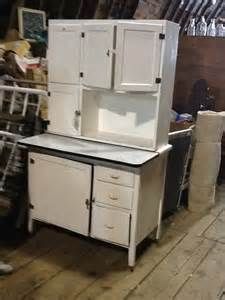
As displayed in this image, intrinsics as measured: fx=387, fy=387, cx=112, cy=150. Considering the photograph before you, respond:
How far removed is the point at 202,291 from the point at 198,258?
397 millimetres

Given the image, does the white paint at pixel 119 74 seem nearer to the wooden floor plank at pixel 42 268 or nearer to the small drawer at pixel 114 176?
the small drawer at pixel 114 176

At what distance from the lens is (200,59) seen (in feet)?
14.3

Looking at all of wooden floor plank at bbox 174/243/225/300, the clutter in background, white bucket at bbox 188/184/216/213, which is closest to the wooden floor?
wooden floor plank at bbox 174/243/225/300

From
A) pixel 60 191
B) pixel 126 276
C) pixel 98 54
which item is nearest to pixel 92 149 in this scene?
pixel 60 191

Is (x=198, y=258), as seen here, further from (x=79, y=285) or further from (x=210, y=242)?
(x=79, y=285)

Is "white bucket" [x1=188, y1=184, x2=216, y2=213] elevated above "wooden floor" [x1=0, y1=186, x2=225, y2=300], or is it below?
above

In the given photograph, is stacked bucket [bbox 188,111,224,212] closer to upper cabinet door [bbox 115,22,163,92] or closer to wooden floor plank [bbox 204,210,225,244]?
wooden floor plank [bbox 204,210,225,244]

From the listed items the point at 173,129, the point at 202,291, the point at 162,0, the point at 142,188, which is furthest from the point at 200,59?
the point at 202,291

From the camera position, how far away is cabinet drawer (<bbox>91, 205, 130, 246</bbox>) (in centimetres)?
252

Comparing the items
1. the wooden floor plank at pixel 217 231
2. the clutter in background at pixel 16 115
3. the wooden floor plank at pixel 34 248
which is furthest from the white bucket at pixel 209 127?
the wooden floor plank at pixel 34 248

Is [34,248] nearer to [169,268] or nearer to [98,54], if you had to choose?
[169,268]

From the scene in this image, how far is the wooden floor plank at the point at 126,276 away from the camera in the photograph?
231cm

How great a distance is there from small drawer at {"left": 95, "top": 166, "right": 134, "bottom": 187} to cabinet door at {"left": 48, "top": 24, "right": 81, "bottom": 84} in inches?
27.6

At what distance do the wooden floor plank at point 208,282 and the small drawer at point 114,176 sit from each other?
0.73 meters
